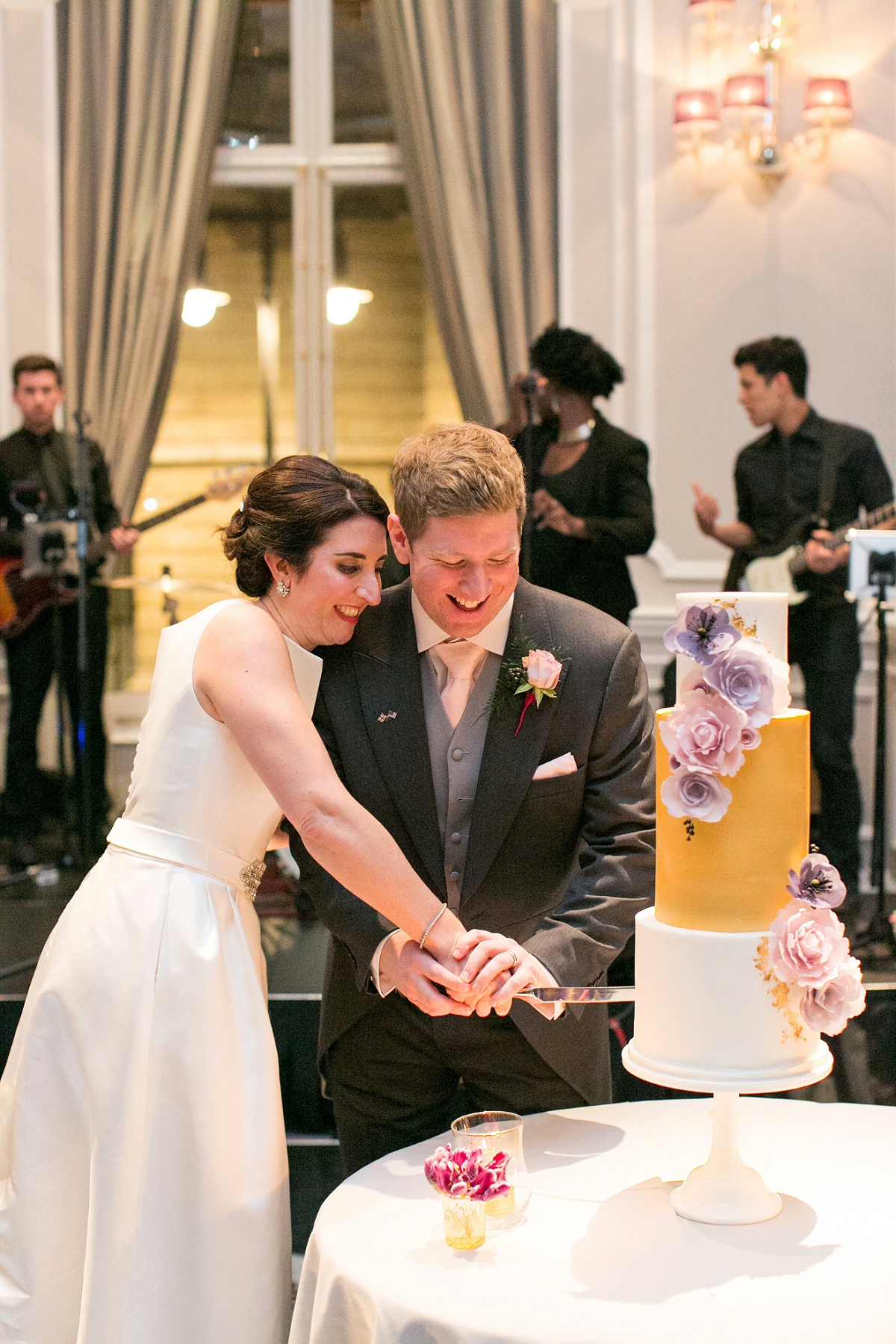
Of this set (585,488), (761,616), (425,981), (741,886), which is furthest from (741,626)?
(585,488)

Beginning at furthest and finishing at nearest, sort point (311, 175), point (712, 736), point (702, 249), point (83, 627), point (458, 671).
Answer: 1. point (311, 175)
2. point (702, 249)
3. point (83, 627)
4. point (458, 671)
5. point (712, 736)

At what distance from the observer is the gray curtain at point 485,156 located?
546 cm

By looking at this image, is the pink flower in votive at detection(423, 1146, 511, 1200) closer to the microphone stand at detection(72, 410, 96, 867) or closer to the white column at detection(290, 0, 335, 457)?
the microphone stand at detection(72, 410, 96, 867)

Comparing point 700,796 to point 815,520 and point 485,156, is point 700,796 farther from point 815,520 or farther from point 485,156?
point 485,156

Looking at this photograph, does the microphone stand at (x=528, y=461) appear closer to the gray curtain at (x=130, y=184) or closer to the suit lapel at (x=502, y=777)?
the gray curtain at (x=130, y=184)

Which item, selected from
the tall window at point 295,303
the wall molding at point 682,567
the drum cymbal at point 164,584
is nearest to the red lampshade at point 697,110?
the tall window at point 295,303

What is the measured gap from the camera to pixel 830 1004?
4.48 ft

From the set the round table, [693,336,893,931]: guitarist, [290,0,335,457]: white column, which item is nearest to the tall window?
[290,0,335,457]: white column

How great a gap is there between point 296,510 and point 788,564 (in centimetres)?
313

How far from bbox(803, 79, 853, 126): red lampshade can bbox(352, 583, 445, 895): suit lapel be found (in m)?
4.22

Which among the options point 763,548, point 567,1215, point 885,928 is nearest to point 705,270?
point 763,548

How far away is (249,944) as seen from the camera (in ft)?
5.90

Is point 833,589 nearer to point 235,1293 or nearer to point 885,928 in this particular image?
point 885,928

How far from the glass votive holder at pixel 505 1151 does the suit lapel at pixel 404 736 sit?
16.0 inches
